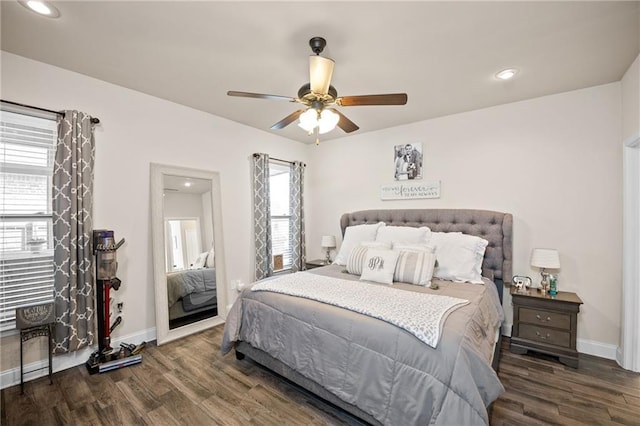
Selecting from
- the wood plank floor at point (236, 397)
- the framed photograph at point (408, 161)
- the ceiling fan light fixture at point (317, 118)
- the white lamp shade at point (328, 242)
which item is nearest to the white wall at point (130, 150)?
the wood plank floor at point (236, 397)

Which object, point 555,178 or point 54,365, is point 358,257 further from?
point 54,365

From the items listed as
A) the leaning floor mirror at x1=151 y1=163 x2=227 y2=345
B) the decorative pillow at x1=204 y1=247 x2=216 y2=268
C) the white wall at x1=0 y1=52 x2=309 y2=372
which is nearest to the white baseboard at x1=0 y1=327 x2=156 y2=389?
the white wall at x1=0 y1=52 x2=309 y2=372

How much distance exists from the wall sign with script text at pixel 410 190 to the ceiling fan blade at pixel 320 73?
228cm

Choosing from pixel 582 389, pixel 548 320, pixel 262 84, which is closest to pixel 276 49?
pixel 262 84

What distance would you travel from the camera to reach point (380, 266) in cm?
271

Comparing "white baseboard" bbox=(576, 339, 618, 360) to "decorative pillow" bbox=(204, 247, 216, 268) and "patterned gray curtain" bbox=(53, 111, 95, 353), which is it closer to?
"decorative pillow" bbox=(204, 247, 216, 268)

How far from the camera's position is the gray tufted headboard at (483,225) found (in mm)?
3012

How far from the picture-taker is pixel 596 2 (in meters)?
1.67

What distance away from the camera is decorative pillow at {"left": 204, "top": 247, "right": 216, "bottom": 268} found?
3477 mm

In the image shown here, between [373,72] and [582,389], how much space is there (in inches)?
124

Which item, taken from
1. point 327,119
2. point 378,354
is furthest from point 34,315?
point 327,119

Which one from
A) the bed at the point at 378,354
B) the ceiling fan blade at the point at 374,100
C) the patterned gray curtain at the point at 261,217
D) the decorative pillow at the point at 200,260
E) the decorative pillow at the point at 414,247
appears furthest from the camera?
the patterned gray curtain at the point at 261,217

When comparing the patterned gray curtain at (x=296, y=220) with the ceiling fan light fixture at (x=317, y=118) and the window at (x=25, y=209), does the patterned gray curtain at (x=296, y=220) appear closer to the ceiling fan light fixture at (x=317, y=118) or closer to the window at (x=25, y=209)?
the ceiling fan light fixture at (x=317, y=118)

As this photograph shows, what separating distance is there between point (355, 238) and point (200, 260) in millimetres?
2022
